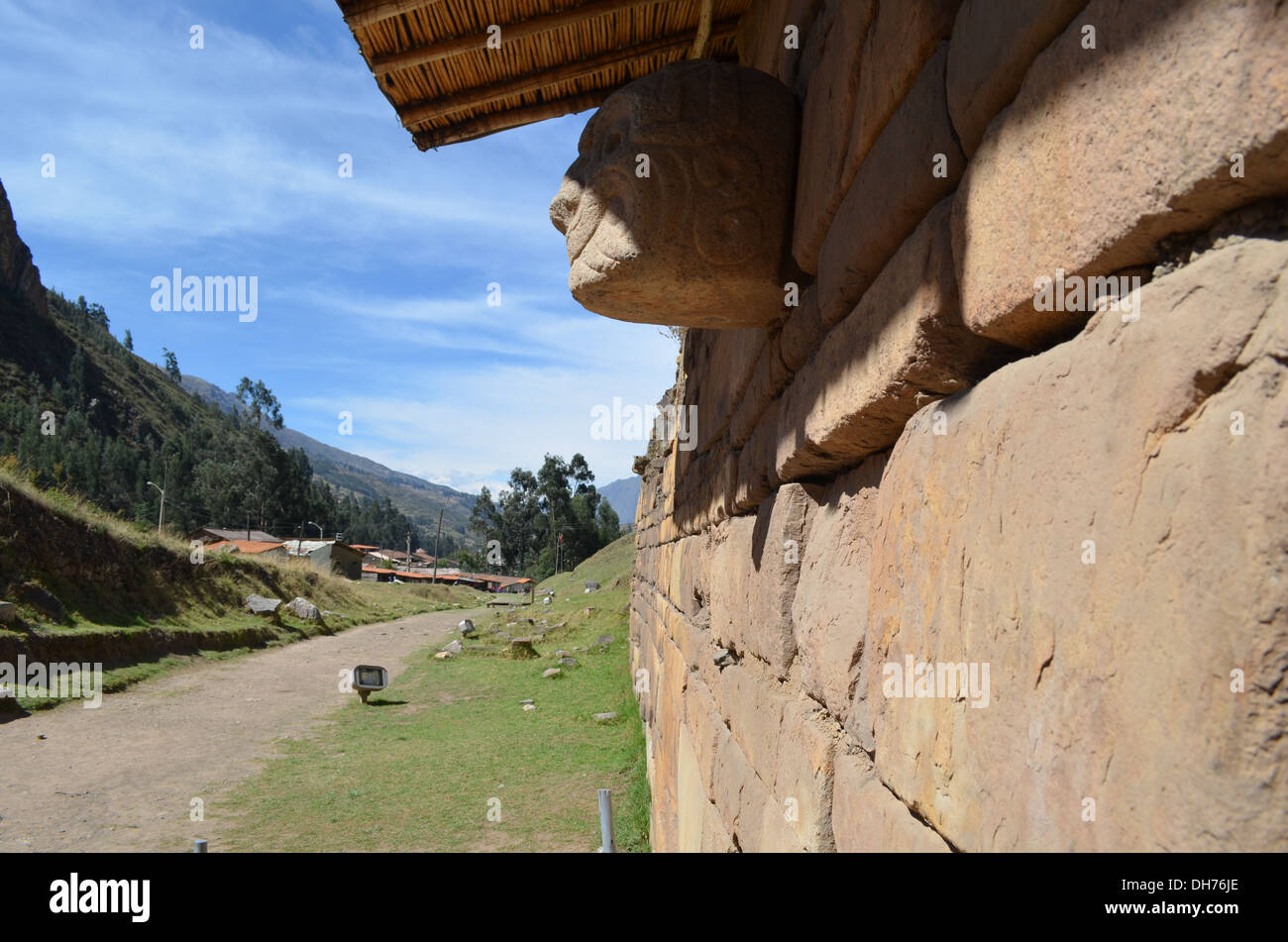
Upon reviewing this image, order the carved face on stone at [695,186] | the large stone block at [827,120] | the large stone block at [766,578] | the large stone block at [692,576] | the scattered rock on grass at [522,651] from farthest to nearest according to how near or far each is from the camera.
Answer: the scattered rock on grass at [522,651], the large stone block at [692,576], the large stone block at [766,578], the carved face on stone at [695,186], the large stone block at [827,120]

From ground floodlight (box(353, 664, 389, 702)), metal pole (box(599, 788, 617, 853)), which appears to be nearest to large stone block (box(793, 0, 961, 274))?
metal pole (box(599, 788, 617, 853))

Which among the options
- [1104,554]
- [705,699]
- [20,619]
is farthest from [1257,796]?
[20,619]

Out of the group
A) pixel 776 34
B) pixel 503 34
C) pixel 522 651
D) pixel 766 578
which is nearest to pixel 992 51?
pixel 766 578

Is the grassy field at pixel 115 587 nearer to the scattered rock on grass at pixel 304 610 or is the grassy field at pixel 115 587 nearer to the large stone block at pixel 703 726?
the scattered rock on grass at pixel 304 610

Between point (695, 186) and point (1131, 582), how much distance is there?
179 centimetres

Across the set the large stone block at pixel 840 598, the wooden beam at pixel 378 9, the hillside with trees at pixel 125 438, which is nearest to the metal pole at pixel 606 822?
the large stone block at pixel 840 598

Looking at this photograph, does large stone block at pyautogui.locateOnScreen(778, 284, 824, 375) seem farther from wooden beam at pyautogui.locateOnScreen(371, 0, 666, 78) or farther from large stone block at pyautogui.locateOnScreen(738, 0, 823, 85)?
wooden beam at pyautogui.locateOnScreen(371, 0, 666, 78)

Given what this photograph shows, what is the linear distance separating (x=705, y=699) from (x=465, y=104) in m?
3.15

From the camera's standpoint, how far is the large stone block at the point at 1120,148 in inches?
28.8

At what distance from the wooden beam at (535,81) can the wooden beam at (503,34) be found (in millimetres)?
394

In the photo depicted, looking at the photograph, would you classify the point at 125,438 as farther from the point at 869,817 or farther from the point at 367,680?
the point at 869,817

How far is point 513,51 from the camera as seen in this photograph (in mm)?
3799

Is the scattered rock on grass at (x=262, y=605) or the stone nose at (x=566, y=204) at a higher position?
the stone nose at (x=566, y=204)

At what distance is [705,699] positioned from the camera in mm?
3994
